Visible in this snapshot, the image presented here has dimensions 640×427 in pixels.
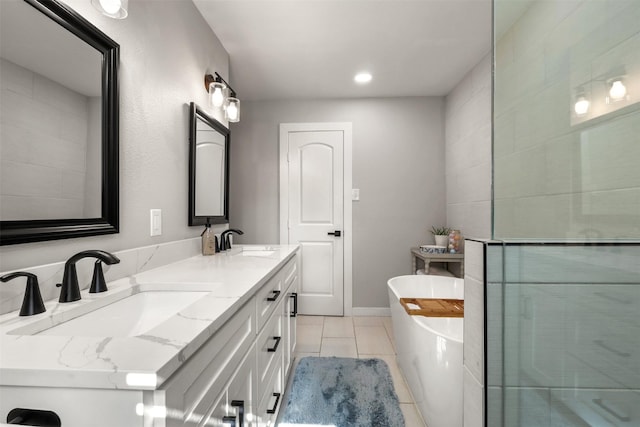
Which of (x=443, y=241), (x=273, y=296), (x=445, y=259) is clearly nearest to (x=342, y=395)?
(x=273, y=296)

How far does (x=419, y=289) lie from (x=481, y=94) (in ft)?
5.61

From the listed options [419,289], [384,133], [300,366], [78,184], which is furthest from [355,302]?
[78,184]

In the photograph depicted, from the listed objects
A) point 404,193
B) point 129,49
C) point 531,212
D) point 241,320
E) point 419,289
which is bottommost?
point 419,289

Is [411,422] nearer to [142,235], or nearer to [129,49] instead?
[142,235]

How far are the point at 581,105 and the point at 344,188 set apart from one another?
2653 millimetres

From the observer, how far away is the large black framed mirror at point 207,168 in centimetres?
172

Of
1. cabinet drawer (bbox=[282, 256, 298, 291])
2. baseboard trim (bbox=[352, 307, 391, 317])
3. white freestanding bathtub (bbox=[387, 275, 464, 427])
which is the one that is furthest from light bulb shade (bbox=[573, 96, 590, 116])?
baseboard trim (bbox=[352, 307, 391, 317])

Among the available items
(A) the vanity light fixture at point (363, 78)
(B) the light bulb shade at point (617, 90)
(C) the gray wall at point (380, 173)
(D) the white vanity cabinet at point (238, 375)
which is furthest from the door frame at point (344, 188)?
(B) the light bulb shade at point (617, 90)

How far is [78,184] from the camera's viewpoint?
99cm

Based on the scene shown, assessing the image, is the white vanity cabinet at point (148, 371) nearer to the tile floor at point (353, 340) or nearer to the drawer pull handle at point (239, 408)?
the drawer pull handle at point (239, 408)

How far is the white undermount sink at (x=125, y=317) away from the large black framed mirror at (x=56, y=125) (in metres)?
0.25

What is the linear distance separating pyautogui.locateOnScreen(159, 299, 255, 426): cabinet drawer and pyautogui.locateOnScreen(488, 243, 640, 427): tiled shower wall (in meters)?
0.71

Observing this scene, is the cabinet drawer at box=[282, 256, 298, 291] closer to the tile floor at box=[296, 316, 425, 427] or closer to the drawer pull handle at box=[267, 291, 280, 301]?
the drawer pull handle at box=[267, 291, 280, 301]

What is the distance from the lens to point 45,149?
87 cm
